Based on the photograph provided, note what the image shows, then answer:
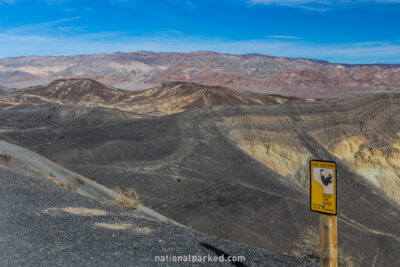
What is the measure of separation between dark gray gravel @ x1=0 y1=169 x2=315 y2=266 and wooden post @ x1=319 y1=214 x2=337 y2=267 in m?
2.01

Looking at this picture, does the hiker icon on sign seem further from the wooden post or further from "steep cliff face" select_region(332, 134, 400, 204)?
"steep cliff face" select_region(332, 134, 400, 204)

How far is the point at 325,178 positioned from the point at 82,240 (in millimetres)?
4358

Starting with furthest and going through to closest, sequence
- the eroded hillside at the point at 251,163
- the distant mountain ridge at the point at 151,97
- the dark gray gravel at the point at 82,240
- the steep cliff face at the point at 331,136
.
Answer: the distant mountain ridge at the point at 151,97
the steep cliff face at the point at 331,136
the eroded hillside at the point at 251,163
the dark gray gravel at the point at 82,240

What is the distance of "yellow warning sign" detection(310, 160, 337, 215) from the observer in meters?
4.29

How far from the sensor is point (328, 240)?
4543 millimetres

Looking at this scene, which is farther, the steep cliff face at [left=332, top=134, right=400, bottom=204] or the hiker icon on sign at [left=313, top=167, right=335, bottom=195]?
the steep cliff face at [left=332, top=134, right=400, bottom=204]

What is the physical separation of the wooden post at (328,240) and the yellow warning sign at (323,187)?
161 mm

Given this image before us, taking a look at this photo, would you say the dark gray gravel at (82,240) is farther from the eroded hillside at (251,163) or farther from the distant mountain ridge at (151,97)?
the distant mountain ridge at (151,97)

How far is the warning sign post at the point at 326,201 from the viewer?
4.31 metres

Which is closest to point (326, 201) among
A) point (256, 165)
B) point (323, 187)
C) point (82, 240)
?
point (323, 187)

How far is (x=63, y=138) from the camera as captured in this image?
2520 centimetres

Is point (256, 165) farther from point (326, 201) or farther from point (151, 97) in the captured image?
point (151, 97)

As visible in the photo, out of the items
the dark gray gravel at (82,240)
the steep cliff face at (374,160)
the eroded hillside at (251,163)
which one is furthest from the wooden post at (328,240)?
the steep cliff face at (374,160)

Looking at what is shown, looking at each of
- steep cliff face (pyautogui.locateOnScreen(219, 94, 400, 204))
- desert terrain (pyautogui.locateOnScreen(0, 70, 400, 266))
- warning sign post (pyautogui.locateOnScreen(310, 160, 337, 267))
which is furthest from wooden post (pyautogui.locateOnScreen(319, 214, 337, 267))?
steep cliff face (pyautogui.locateOnScreen(219, 94, 400, 204))
